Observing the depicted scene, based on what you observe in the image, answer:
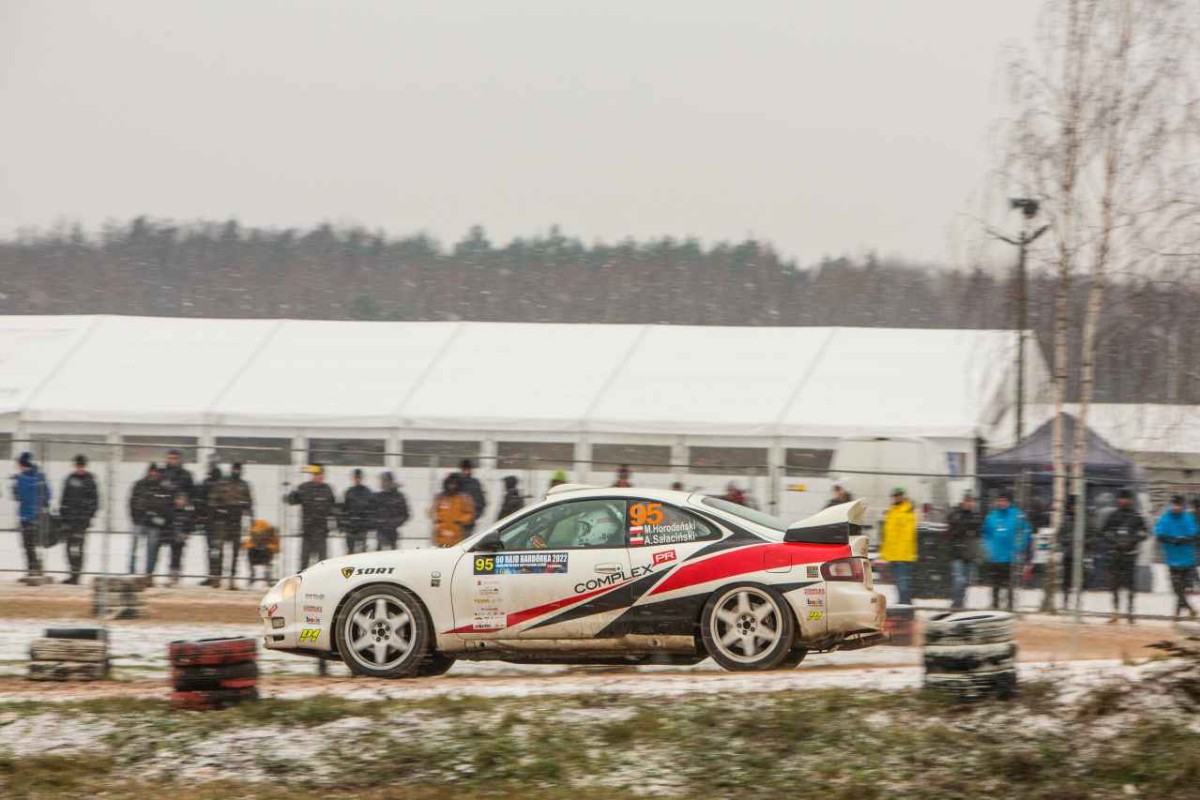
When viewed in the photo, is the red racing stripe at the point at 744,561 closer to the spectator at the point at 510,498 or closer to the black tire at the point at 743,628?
the black tire at the point at 743,628

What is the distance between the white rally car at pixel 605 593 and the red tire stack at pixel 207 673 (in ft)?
6.39

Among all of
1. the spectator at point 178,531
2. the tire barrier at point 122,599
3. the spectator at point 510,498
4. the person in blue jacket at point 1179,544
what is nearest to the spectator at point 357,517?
the spectator at point 510,498

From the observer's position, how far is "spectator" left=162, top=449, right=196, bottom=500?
712 inches

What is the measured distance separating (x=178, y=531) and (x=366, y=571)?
7.78 metres

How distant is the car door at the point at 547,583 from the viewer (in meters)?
10.7

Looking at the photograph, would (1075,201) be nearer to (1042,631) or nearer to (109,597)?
(1042,631)

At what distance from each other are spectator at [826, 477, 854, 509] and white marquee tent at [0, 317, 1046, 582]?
5.36 m

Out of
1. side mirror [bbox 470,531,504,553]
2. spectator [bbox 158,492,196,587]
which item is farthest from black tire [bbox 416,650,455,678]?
spectator [bbox 158,492,196,587]

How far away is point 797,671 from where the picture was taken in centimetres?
1096

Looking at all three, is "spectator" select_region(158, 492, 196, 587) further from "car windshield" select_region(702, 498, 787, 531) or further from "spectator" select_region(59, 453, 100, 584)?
"car windshield" select_region(702, 498, 787, 531)

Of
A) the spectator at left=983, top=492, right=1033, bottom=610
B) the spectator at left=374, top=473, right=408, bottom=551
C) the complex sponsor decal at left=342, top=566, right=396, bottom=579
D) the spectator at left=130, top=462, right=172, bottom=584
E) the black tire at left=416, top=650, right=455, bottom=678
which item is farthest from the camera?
the spectator at left=130, top=462, right=172, bottom=584

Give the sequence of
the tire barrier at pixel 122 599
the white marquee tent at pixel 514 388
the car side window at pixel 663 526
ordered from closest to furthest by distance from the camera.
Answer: the car side window at pixel 663 526 → the tire barrier at pixel 122 599 → the white marquee tent at pixel 514 388

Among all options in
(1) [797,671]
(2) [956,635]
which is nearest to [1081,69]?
(1) [797,671]

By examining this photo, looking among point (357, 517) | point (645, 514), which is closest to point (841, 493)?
point (357, 517)
